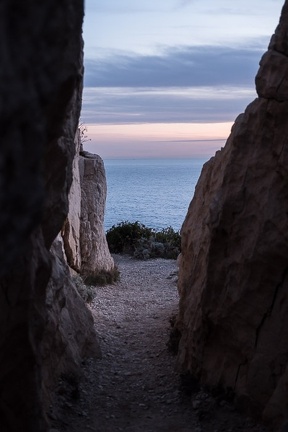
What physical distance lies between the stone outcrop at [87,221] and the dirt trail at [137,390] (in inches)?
44.5

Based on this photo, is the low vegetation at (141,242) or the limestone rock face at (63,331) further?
the low vegetation at (141,242)

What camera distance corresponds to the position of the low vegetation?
16453 mm

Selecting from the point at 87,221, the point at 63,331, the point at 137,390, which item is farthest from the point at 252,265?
the point at 87,221

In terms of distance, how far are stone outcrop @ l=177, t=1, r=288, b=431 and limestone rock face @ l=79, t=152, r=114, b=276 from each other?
18.1 ft

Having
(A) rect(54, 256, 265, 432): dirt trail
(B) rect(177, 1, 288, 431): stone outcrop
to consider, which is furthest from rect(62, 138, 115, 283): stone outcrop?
(B) rect(177, 1, 288, 431): stone outcrop

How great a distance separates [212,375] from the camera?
6.58 metres

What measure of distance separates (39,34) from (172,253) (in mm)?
14418

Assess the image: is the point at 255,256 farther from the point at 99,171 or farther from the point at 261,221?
the point at 99,171

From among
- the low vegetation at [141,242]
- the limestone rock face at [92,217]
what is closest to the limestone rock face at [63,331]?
the limestone rock face at [92,217]

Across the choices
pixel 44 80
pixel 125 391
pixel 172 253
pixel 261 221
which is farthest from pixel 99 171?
pixel 44 80

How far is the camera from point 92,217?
12.9 m

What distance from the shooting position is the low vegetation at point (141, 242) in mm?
16453

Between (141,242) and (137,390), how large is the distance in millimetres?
9800

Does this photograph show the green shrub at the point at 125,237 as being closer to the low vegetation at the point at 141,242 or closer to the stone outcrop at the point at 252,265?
the low vegetation at the point at 141,242
